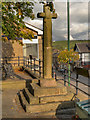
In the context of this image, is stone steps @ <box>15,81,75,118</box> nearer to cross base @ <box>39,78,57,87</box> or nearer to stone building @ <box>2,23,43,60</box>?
cross base @ <box>39,78,57,87</box>

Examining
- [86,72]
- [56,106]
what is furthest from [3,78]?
[86,72]

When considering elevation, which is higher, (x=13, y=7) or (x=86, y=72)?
(x=13, y=7)

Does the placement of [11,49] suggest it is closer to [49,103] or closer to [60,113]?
[49,103]

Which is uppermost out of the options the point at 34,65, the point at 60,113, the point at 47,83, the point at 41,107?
the point at 34,65

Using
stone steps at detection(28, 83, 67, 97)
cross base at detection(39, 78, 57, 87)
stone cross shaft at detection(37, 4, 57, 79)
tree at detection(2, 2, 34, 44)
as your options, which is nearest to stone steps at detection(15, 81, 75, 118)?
stone steps at detection(28, 83, 67, 97)

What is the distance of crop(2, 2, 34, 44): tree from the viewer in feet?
22.5

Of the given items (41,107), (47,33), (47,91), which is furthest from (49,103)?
(47,33)

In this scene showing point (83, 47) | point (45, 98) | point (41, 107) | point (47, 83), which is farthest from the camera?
point (83, 47)

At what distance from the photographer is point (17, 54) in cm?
1370

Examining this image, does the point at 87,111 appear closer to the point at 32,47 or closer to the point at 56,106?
the point at 56,106

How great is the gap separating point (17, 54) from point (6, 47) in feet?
3.92

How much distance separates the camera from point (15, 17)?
7.05 meters

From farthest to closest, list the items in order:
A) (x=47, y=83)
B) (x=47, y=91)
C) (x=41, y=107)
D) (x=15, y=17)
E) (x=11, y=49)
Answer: (x=11, y=49) → (x=15, y=17) → (x=47, y=83) → (x=47, y=91) → (x=41, y=107)

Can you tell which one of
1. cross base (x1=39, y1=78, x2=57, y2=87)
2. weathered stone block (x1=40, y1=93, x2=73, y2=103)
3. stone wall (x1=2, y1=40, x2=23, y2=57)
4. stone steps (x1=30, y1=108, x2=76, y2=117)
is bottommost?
stone steps (x1=30, y1=108, x2=76, y2=117)
